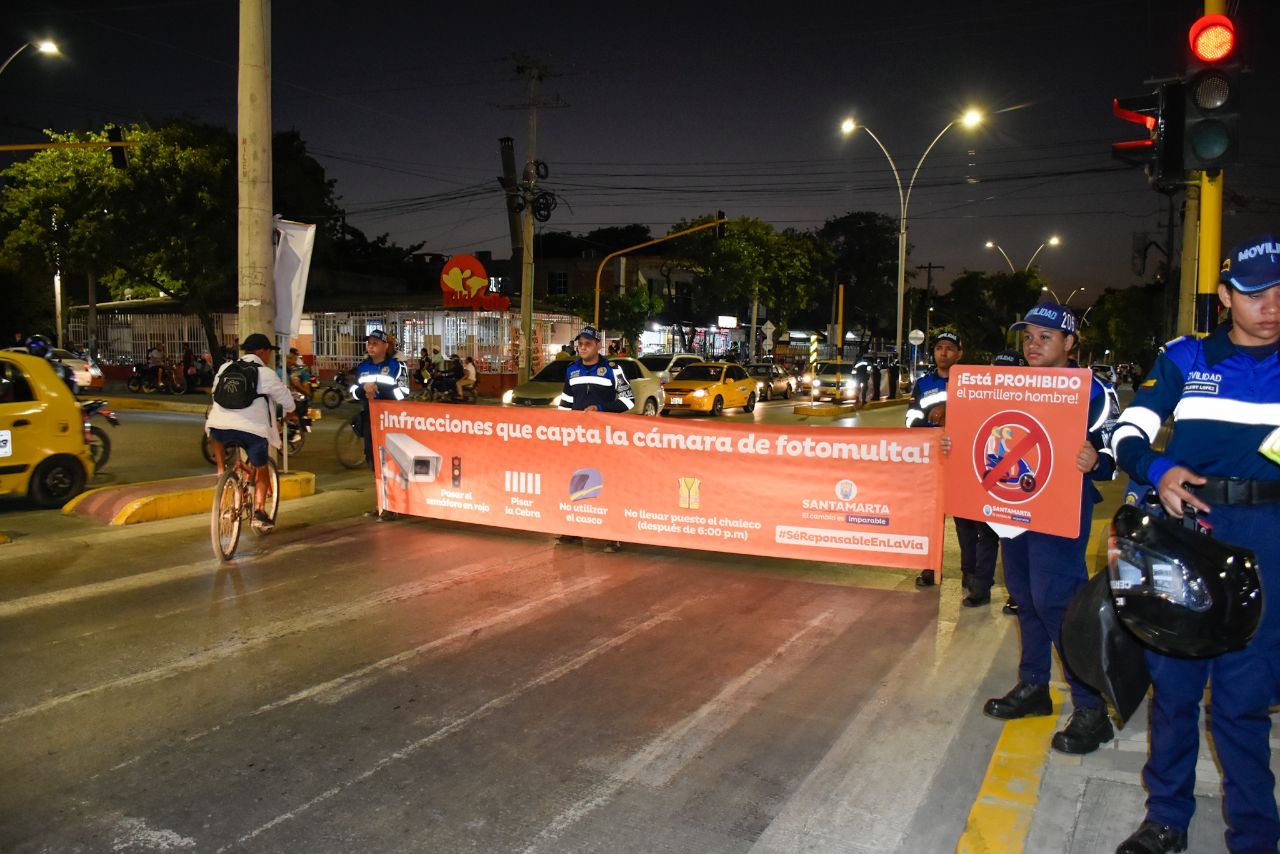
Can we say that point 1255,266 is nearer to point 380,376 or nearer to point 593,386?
point 593,386

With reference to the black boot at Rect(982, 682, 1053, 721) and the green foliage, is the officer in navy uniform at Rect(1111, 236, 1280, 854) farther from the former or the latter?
the green foliage

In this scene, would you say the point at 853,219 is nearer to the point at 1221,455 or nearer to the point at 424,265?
the point at 424,265

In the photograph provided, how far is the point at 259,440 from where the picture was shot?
8.67 m

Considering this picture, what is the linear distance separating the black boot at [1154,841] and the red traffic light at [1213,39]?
15.2ft

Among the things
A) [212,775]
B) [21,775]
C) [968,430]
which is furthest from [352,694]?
[968,430]

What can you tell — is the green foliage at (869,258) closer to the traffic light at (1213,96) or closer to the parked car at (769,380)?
the parked car at (769,380)

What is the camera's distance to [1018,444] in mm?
5027

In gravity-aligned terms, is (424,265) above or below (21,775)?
above

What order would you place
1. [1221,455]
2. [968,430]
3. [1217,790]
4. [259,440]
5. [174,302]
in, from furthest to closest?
[174,302] → [259,440] → [968,430] → [1217,790] → [1221,455]

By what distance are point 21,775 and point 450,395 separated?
25.2 m

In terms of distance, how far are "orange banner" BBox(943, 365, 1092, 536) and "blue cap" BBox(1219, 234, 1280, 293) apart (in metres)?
1.29

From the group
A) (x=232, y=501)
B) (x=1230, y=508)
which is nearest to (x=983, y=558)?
(x=1230, y=508)

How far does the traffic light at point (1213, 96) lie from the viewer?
5832mm

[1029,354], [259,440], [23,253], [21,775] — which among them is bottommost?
[21,775]
